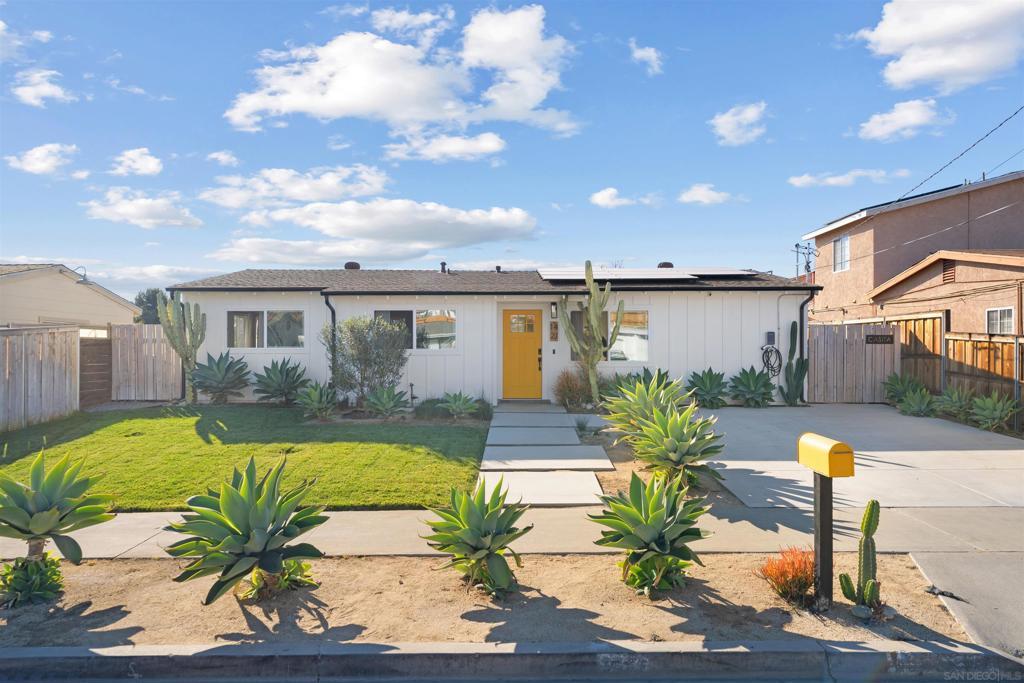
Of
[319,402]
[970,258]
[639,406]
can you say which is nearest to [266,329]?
[319,402]

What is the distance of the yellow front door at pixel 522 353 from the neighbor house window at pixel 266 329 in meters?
4.95

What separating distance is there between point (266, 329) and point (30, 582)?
34.2 ft

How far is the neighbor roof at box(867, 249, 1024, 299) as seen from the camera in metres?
13.6

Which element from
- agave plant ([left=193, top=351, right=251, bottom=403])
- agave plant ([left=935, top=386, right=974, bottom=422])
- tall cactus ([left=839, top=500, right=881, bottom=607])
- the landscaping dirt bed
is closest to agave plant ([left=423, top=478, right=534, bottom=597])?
the landscaping dirt bed

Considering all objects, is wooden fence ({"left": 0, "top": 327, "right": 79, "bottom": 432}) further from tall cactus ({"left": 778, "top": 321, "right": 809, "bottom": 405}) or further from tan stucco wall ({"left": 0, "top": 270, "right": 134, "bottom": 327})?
tall cactus ({"left": 778, "top": 321, "right": 809, "bottom": 405})

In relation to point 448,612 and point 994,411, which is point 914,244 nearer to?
point 994,411

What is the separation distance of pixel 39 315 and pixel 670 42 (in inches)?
866

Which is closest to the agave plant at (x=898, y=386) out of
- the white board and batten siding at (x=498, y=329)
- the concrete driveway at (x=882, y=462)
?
the concrete driveway at (x=882, y=462)

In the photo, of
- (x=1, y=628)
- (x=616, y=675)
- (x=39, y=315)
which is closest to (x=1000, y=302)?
(x=616, y=675)

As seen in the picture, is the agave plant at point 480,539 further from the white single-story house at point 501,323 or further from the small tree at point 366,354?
the white single-story house at point 501,323

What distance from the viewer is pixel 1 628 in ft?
12.6

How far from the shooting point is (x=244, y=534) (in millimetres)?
3977

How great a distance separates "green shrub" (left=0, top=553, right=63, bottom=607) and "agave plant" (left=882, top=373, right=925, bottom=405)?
1524 centimetres

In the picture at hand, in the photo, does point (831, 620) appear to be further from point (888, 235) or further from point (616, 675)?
point (888, 235)
